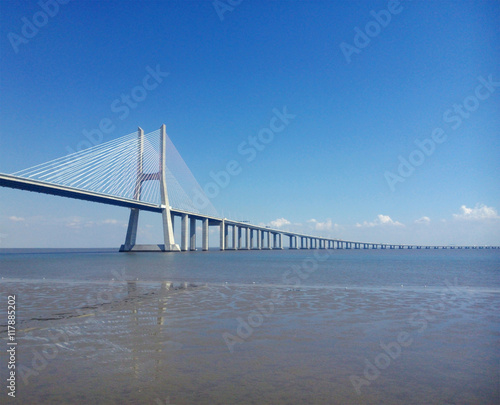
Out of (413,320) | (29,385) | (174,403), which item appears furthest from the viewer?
(413,320)

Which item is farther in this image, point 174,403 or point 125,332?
point 125,332

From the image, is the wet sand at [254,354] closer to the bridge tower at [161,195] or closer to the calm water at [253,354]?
the calm water at [253,354]

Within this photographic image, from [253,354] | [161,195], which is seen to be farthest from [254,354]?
[161,195]

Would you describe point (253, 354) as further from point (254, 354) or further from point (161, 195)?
point (161, 195)

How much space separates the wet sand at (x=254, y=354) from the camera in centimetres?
590

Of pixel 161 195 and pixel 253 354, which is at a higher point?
pixel 161 195

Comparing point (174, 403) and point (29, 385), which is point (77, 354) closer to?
point (29, 385)

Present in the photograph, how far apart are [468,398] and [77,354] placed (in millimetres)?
6736

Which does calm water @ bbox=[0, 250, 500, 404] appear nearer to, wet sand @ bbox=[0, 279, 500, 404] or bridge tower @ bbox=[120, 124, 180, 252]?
wet sand @ bbox=[0, 279, 500, 404]

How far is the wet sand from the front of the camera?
232 inches

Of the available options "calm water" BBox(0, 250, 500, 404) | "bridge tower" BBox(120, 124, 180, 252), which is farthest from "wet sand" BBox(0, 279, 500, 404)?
"bridge tower" BBox(120, 124, 180, 252)

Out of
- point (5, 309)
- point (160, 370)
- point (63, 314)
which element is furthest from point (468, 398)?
point (5, 309)

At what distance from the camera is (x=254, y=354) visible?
313 inches

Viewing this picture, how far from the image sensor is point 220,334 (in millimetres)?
9641
